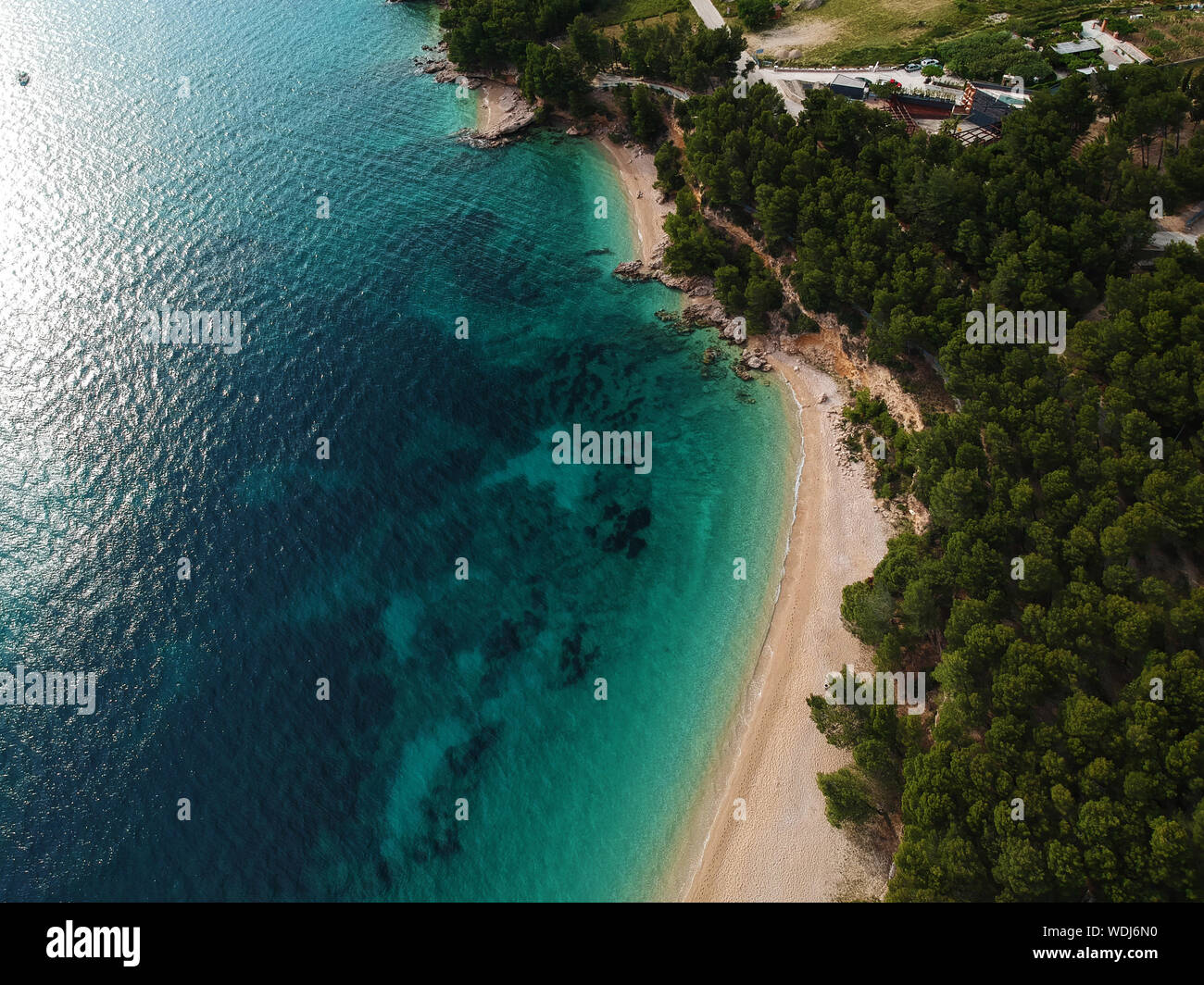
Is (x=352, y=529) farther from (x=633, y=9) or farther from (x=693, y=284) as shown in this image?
(x=633, y=9)

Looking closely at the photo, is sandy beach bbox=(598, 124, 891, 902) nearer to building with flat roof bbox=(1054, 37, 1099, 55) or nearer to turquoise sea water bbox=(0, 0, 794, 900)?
turquoise sea water bbox=(0, 0, 794, 900)

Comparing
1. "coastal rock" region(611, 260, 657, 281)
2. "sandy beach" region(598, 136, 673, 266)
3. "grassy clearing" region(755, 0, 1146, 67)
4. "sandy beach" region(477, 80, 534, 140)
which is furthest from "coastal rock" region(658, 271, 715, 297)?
"grassy clearing" region(755, 0, 1146, 67)

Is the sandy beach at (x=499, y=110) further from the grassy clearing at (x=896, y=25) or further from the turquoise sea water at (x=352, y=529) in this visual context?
the grassy clearing at (x=896, y=25)

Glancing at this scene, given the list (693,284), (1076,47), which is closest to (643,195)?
(693,284)

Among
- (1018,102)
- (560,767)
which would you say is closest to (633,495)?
(560,767)

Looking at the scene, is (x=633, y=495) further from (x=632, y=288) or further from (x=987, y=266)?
(x=987, y=266)
